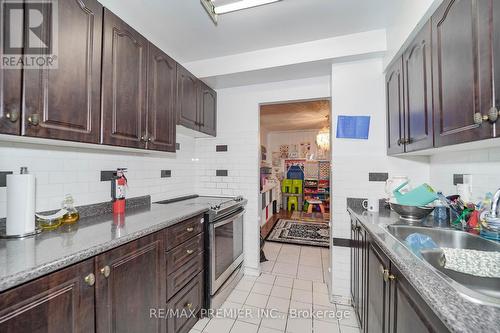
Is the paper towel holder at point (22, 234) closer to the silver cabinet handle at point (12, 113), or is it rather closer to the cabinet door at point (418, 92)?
the silver cabinet handle at point (12, 113)

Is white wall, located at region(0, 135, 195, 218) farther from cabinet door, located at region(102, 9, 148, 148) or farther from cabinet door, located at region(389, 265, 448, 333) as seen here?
cabinet door, located at region(389, 265, 448, 333)

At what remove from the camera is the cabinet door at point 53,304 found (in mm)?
699

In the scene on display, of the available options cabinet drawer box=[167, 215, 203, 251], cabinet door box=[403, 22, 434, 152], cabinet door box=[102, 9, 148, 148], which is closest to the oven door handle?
cabinet drawer box=[167, 215, 203, 251]

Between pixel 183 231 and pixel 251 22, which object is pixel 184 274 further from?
pixel 251 22

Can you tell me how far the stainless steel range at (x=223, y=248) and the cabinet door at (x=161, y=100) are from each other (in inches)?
28.9

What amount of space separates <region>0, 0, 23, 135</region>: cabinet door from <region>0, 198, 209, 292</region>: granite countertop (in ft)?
1.67

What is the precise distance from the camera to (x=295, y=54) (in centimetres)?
208

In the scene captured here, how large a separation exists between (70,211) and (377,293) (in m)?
1.93

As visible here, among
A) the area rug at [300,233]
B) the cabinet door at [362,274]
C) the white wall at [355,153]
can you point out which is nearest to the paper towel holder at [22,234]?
the cabinet door at [362,274]

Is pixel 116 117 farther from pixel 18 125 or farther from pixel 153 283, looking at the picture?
pixel 153 283

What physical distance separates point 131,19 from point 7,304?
1.98 metres

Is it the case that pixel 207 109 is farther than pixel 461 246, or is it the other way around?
pixel 207 109

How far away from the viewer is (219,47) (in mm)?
2162

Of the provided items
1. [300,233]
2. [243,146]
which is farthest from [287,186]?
[243,146]
